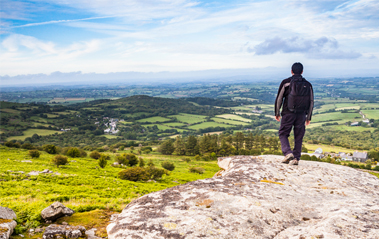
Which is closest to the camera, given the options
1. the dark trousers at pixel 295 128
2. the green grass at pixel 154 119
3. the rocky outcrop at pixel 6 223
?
the rocky outcrop at pixel 6 223

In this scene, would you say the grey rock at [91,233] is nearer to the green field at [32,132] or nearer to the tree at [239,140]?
the tree at [239,140]

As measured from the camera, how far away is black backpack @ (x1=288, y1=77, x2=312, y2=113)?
7750 mm

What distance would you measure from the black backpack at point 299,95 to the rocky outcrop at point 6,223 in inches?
365

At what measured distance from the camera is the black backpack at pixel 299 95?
7750 millimetres

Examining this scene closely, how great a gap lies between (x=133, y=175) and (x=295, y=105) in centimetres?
2151

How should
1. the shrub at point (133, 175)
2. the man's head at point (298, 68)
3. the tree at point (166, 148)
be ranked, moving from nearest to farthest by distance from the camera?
1. the man's head at point (298, 68)
2. the shrub at point (133, 175)
3. the tree at point (166, 148)

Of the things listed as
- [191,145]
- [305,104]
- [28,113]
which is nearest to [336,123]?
[191,145]

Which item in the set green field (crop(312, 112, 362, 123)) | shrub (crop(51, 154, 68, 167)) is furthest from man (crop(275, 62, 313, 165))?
green field (crop(312, 112, 362, 123))

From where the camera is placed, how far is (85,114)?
181m

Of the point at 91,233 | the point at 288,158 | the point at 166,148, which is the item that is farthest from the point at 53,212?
the point at 166,148

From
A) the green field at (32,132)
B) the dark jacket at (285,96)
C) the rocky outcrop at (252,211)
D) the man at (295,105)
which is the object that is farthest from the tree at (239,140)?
the green field at (32,132)

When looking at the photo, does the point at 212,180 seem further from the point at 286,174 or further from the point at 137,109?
the point at 137,109

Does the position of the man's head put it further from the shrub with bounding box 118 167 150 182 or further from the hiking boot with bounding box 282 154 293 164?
the shrub with bounding box 118 167 150 182

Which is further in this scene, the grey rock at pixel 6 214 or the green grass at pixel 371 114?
the green grass at pixel 371 114
